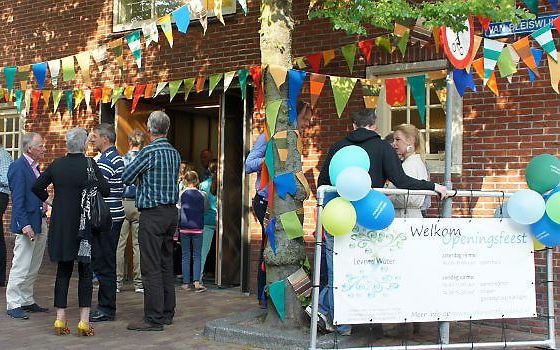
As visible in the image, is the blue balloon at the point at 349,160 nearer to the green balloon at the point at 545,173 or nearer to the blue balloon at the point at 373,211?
the blue balloon at the point at 373,211

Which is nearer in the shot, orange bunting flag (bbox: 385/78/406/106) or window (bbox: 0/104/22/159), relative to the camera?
orange bunting flag (bbox: 385/78/406/106)

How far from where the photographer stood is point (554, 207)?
5672 mm

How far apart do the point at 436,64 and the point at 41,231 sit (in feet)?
15.5

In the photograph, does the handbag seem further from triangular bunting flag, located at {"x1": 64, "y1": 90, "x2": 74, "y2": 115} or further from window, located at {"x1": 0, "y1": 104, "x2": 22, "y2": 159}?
window, located at {"x1": 0, "y1": 104, "x2": 22, "y2": 159}

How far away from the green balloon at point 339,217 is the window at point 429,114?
2.64 meters

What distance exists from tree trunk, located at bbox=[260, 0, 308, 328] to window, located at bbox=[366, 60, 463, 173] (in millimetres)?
1486

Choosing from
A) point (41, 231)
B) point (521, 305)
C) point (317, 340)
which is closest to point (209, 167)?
point (41, 231)

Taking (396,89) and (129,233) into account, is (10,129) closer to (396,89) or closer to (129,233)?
(129,233)

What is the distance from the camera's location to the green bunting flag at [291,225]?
6461 millimetres

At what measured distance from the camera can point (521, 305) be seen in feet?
19.5

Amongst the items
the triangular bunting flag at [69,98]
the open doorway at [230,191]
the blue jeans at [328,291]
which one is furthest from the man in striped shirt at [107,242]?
the triangular bunting flag at [69,98]

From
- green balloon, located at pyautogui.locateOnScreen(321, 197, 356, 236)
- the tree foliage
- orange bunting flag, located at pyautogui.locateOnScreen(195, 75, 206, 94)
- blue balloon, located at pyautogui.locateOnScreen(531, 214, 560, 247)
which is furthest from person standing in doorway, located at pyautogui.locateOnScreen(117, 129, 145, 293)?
blue balloon, located at pyautogui.locateOnScreen(531, 214, 560, 247)

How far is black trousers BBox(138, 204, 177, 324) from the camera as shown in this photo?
6.73 metres

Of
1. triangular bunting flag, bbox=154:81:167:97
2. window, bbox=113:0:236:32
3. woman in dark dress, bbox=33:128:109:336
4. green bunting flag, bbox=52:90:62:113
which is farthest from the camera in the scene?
green bunting flag, bbox=52:90:62:113
